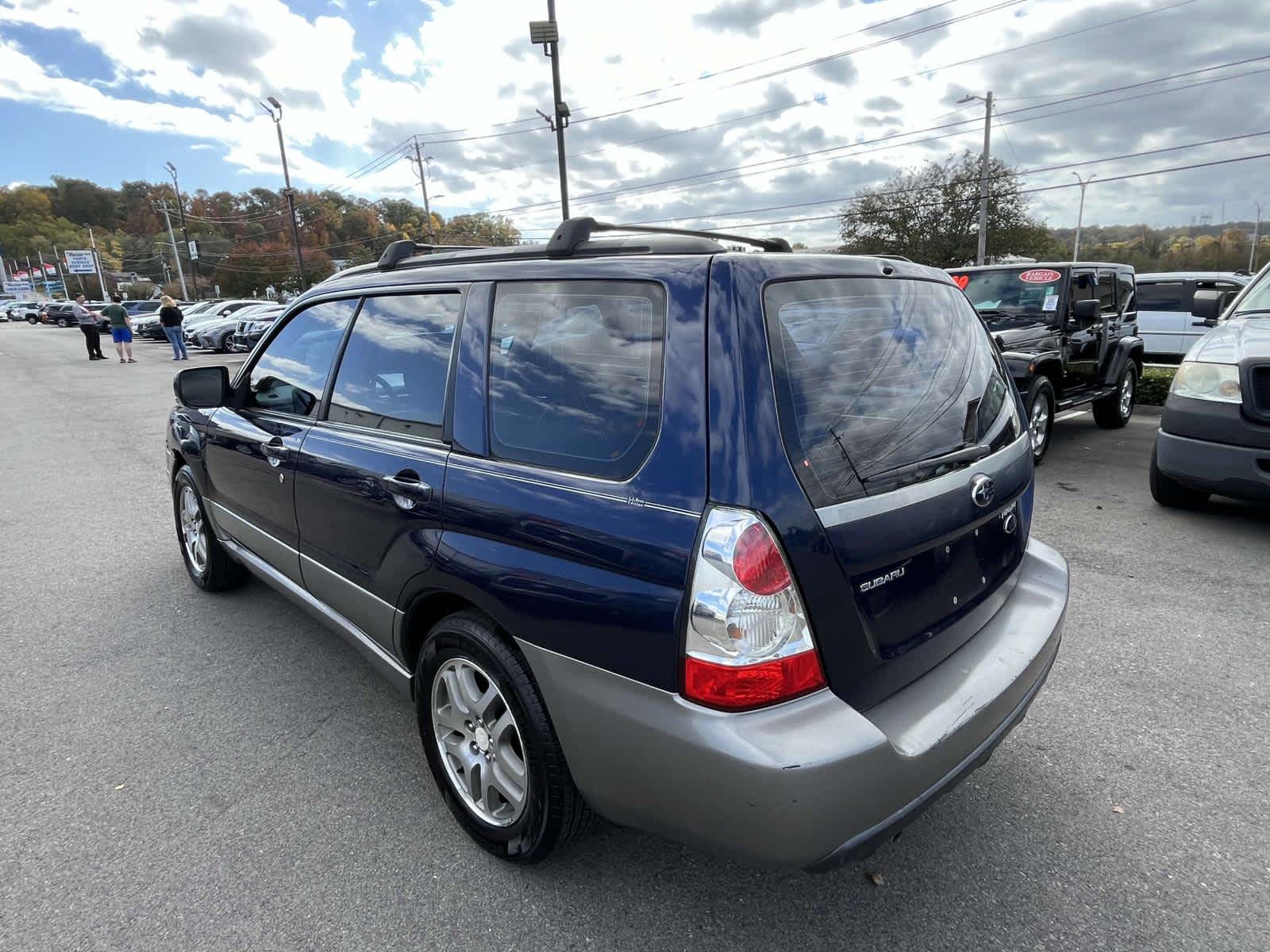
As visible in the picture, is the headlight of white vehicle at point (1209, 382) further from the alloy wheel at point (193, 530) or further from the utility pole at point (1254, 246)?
the utility pole at point (1254, 246)

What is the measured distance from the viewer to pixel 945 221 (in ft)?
147

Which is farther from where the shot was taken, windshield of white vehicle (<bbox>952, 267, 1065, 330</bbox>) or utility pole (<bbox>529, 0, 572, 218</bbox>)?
utility pole (<bbox>529, 0, 572, 218</bbox>)

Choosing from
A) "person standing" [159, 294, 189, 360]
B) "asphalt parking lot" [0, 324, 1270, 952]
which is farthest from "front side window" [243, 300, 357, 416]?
"person standing" [159, 294, 189, 360]

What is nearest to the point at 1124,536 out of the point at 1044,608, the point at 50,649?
the point at 1044,608

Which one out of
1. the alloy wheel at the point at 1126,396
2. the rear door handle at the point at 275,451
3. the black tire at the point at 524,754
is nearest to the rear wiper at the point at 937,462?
the black tire at the point at 524,754

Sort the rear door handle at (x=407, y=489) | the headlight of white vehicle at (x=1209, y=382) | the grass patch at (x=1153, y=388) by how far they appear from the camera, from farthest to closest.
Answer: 1. the grass patch at (x=1153, y=388)
2. the headlight of white vehicle at (x=1209, y=382)
3. the rear door handle at (x=407, y=489)

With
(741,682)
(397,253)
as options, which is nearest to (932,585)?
(741,682)

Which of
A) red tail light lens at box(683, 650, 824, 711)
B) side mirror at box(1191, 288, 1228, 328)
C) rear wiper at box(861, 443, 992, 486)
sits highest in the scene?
side mirror at box(1191, 288, 1228, 328)

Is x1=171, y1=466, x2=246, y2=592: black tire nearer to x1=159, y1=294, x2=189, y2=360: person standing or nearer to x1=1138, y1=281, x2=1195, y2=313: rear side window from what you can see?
x1=1138, y1=281, x2=1195, y2=313: rear side window

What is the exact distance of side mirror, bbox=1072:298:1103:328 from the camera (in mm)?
7340

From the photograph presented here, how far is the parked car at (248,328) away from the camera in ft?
74.9

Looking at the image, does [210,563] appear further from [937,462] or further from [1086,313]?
[1086,313]

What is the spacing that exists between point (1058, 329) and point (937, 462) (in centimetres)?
644

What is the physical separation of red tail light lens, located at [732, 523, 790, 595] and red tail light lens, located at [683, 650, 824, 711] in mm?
170
